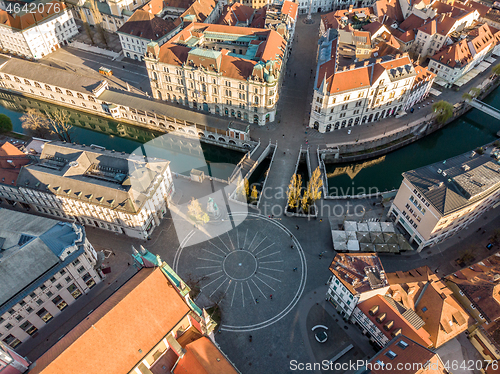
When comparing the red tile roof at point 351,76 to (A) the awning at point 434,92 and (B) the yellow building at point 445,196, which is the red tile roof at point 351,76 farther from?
(B) the yellow building at point 445,196

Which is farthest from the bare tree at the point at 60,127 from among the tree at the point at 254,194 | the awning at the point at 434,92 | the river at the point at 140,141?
the awning at the point at 434,92

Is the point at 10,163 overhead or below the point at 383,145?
overhead

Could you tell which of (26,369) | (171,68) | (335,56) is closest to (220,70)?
(171,68)

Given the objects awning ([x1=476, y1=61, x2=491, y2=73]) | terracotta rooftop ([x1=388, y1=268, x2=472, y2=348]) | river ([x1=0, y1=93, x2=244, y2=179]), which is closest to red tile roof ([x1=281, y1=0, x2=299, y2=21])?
river ([x1=0, y1=93, x2=244, y2=179])

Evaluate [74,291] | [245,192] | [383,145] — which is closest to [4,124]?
[74,291]

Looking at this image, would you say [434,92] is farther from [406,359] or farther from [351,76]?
[406,359]

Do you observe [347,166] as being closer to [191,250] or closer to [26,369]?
[191,250]

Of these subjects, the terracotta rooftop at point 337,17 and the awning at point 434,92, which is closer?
the awning at point 434,92
